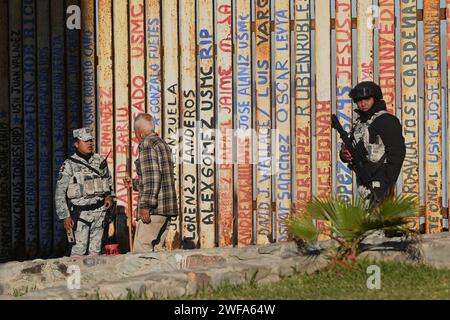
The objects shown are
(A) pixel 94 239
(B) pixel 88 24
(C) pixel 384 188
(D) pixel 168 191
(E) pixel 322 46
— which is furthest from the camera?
(B) pixel 88 24

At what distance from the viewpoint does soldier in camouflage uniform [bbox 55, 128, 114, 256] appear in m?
9.93

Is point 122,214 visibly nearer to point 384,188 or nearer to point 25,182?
point 25,182

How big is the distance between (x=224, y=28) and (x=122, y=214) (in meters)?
2.48

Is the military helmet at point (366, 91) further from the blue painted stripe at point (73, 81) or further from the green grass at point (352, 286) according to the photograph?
the blue painted stripe at point (73, 81)

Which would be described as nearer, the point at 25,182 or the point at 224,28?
the point at 224,28

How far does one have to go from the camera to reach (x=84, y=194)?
32.6 feet

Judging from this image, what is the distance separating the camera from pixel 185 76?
36.6 ft

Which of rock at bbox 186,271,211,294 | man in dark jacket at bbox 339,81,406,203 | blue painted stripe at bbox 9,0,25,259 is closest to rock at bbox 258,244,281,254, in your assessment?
man in dark jacket at bbox 339,81,406,203

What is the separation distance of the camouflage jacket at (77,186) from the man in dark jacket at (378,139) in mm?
2796

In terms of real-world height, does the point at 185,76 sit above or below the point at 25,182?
above

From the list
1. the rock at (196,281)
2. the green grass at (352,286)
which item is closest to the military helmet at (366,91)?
the green grass at (352,286)

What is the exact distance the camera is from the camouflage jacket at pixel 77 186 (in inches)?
391

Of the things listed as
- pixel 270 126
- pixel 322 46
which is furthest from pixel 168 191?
pixel 322 46

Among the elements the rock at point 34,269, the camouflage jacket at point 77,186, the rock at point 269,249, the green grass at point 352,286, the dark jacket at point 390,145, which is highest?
the dark jacket at point 390,145
